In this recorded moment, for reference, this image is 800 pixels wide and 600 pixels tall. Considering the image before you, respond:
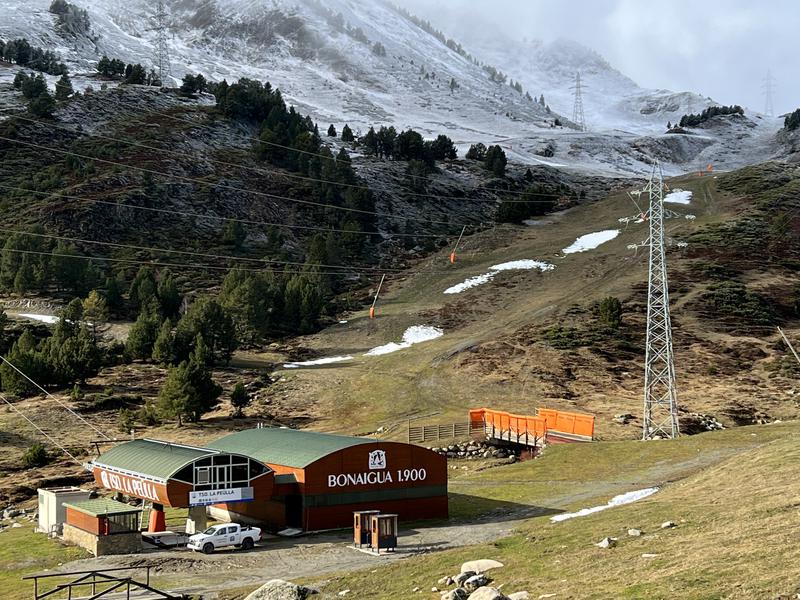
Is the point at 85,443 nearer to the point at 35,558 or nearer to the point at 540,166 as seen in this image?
the point at 35,558

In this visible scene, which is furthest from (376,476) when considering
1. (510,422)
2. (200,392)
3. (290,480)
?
(200,392)

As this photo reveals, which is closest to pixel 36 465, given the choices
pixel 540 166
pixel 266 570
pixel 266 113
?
pixel 266 570

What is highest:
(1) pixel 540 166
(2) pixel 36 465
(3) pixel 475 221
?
(1) pixel 540 166

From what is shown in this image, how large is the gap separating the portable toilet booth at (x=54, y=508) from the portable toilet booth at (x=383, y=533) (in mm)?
15907

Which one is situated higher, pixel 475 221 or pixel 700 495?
pixel 475 221

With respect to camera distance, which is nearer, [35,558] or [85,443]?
[35,558]

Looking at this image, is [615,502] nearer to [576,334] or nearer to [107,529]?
[107,529]

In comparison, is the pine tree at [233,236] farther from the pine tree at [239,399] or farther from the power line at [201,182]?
the pine tree at [239,399]

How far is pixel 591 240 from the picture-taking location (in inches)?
5359

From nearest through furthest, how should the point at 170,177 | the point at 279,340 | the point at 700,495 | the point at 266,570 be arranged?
the point at 266,570 < the point at 700,495 < the point at 279,340 < the point at 170,177

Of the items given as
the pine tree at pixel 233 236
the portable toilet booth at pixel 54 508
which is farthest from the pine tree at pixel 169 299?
the portable toilet booth at pixel 54 508

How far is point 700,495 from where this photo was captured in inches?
1468

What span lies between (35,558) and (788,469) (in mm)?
32032

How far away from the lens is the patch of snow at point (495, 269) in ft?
383
